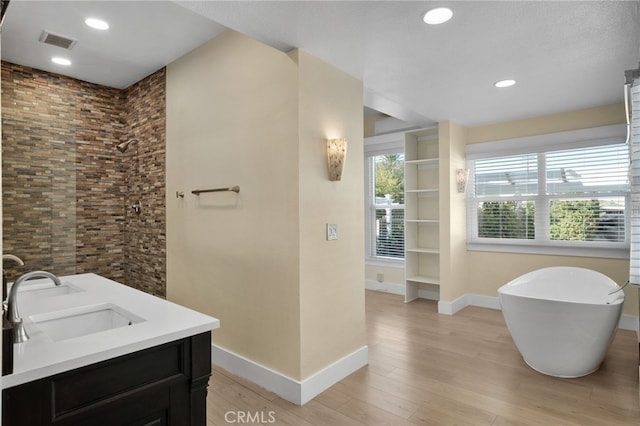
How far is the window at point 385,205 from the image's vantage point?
5.72 meters

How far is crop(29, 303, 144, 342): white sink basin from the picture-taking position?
1676mm

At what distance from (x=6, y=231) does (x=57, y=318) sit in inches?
62.8

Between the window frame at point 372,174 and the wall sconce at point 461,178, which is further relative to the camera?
the window frame at point 372,174

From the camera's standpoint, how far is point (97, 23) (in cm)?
291

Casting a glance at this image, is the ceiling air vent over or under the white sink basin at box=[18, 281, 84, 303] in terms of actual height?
over

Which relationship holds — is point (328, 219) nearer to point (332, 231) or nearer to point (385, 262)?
point (332, 231)

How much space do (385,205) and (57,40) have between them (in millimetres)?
4361

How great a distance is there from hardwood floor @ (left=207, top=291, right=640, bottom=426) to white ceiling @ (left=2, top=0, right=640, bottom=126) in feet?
7.64

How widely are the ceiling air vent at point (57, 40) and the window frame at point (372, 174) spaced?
12.6 feet

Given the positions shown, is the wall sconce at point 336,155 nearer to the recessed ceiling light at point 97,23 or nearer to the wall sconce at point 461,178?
the recessed ceiling light at point 97,23

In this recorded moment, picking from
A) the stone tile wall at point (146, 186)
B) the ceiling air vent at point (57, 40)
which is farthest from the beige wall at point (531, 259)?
the ceiling air vent at point (57, 40)

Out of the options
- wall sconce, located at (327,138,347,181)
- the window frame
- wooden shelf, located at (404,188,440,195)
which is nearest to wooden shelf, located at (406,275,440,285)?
the window frame

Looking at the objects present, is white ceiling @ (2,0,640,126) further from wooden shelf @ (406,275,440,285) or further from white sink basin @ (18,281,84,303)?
wooden shelf @ (406,275,440,285)

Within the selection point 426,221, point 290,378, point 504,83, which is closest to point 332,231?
point 290,378
